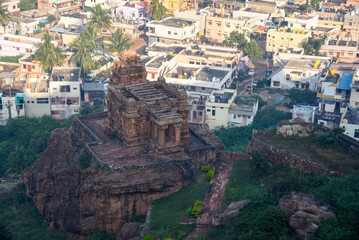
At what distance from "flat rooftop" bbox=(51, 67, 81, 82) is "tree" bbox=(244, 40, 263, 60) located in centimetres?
3015

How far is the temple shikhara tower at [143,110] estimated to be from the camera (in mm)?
43500

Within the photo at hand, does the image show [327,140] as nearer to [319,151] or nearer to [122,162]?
[319,151]

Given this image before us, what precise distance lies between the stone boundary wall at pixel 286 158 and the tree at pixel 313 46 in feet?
170

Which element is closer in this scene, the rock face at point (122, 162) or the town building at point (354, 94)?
the rock face at point (122, 162)

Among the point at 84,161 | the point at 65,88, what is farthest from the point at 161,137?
the point at 65,88

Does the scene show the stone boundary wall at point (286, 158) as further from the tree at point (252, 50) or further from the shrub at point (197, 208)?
the tree at point (252, 50)

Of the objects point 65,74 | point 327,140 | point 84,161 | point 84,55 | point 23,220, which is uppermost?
→ point 327,140

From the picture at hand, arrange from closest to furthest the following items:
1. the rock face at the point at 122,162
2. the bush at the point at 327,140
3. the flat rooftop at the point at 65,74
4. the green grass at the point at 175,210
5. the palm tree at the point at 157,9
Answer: the green grass at the point at 175,210, the bush at the point at 327,140, the rock face at the point at 122,162, the flat rooftop at the point at 65,74, the palm tree at the point at 157,9

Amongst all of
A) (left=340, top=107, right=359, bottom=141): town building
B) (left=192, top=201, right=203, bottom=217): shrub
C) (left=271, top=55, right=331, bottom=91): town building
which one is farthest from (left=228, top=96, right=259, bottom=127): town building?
(left=192, top=201, right=203, bottom=217): shrub

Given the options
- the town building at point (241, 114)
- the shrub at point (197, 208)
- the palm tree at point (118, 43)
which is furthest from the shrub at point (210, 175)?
the palm tree at point (118, 43)

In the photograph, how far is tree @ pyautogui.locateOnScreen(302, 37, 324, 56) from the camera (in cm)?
8931

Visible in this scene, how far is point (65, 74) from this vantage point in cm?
7625

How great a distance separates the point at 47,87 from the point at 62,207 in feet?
112

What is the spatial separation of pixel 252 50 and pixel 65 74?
108 feet
